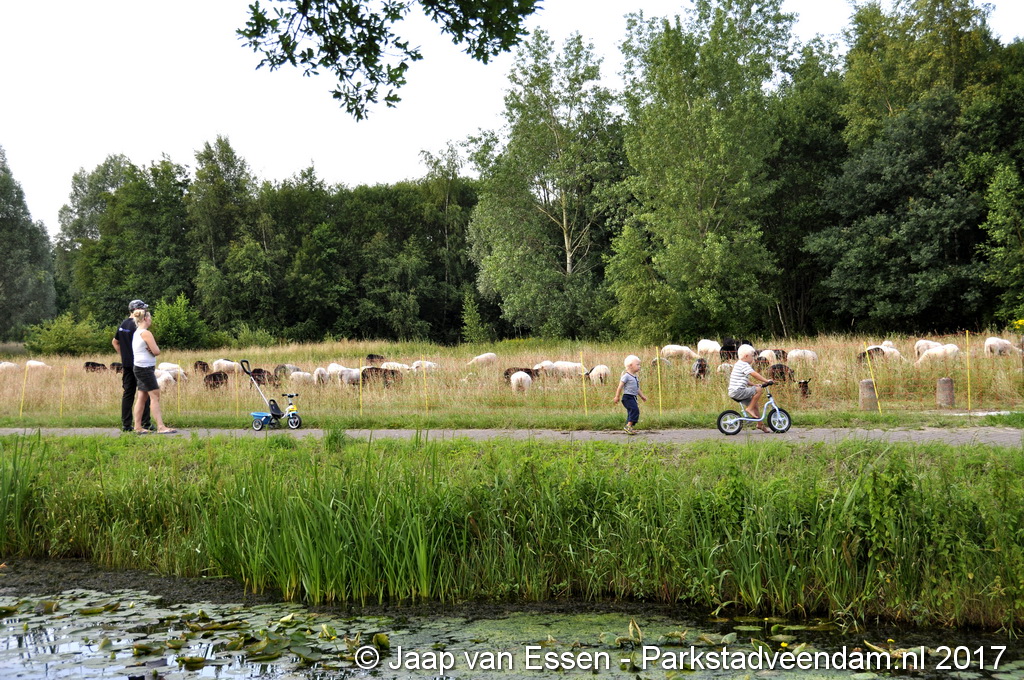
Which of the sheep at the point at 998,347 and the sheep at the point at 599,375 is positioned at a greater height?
the sheep at the point at 998,347

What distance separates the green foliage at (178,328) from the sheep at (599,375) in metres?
33.8

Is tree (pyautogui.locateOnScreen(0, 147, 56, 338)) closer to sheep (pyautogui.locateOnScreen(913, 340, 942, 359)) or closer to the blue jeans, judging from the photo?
sheep (pyautogui.locateOnScreen(913, 340, 942, 359))

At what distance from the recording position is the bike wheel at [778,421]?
12.8 m

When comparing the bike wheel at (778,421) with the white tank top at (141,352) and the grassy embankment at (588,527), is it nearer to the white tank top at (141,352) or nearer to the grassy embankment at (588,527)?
the grassy embankment at (588,527)

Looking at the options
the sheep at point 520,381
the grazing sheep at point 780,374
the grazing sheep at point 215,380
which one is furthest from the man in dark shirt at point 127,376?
the grazing sheep at point 780,374

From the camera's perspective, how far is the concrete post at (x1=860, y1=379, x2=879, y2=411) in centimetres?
1638

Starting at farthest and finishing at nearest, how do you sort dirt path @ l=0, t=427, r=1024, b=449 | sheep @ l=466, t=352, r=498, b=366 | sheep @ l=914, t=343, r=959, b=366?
sheep @ l=466, t=352, r=498, b=366
sheep @ l=914, t=343, r=959, b=366
dirt path @ l=0, t=427, r=1024, b=449

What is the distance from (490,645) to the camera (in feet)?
20.6

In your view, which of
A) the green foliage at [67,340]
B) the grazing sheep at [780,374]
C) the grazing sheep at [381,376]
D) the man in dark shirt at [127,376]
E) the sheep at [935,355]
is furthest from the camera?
the green foliage at [67,340]

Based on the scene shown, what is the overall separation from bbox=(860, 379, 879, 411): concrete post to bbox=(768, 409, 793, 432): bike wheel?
4.22 m

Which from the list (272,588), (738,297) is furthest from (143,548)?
(738,297)

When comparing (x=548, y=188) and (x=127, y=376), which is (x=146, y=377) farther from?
(x=548, y=188)

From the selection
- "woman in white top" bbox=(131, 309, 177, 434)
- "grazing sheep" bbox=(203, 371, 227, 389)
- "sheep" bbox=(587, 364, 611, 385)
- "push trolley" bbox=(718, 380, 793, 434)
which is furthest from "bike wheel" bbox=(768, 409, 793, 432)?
"grazing sheep" bbox=(203, 371, 227, 389)

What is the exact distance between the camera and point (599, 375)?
1972 cm
